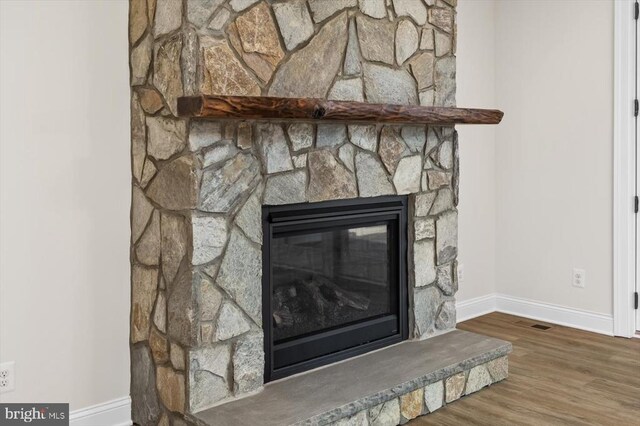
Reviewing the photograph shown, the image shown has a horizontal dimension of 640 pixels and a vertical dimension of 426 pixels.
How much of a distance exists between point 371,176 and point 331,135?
1.14ft

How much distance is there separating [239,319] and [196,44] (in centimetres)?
114

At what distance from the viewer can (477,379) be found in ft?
10.6

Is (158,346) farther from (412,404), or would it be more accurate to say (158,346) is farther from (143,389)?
(412,404)

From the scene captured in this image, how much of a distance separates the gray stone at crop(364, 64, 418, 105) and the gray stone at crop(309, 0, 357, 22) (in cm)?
31

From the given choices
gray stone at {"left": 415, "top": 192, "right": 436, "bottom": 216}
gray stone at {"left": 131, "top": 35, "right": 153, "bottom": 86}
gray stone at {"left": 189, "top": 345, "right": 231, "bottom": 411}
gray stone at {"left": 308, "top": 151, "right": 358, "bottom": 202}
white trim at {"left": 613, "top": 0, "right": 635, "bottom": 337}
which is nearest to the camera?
gray stone at {"left": 189, "top": 345, "right": 231, "bottom": 411}

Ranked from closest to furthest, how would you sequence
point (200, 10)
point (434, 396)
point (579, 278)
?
point (200, 10)
point (434, 396)
point (579, 278)

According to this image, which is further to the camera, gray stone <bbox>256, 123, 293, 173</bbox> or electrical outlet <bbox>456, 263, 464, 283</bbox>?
electrical outlet <bbox>456, 263, 464, 283</bbox>

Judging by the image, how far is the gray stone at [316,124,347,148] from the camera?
2.94 meters

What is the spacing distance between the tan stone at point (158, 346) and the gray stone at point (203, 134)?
2.73 ft

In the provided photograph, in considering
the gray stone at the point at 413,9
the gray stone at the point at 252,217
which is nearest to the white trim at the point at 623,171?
the gray stone at the point at 413,9

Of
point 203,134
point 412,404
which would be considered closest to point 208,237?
point 203,134

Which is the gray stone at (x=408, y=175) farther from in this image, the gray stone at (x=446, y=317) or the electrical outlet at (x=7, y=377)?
the electrical outlet at (x=7, y=377)

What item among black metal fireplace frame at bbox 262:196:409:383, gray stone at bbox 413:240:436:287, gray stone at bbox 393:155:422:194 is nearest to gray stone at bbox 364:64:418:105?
gray stone at bbox 393:155:422:194

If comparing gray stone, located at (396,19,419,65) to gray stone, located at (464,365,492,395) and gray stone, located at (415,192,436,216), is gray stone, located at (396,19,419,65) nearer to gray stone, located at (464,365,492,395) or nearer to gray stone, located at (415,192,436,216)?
gray stone, located at (415,192,436,216)
